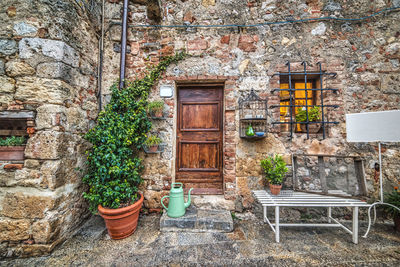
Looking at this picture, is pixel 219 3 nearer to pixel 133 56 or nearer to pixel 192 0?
pixel 192 0

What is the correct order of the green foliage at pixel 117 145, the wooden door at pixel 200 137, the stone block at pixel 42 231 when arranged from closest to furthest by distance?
the stone block at pixel 42 231 → the green foliage at pixel 117 145 → the wooden door at pixel 200 137

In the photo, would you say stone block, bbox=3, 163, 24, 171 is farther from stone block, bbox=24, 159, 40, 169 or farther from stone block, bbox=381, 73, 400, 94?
stone block, bbox=381, 73, 400, 94

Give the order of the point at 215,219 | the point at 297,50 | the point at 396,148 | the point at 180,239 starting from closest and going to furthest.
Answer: the point at 180,239 → the point at 215,219 → the point at 396,148 → the point at 297,50

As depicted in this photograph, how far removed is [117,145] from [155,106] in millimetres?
802

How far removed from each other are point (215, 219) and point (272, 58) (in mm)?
2702

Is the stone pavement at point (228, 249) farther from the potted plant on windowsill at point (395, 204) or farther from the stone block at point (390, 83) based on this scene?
the stone block at point (390, 83)

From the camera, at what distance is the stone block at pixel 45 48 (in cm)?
176

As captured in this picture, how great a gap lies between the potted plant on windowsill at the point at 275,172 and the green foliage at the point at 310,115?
80cm

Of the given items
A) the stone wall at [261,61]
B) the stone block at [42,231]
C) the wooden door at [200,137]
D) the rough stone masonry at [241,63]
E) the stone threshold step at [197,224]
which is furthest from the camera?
the wooden door at [200,137]

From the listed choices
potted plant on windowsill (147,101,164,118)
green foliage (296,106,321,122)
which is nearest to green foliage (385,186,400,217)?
green foliage (296,106,321,122)

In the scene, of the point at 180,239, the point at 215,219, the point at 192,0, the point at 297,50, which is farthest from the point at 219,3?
the point at 180,239

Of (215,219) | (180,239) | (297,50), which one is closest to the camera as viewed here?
(180,239)

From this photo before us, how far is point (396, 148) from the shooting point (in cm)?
232

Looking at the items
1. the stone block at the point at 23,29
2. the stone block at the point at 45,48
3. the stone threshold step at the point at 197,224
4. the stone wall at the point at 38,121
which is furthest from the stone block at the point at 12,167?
the stone threshold step at the point at 197,224
